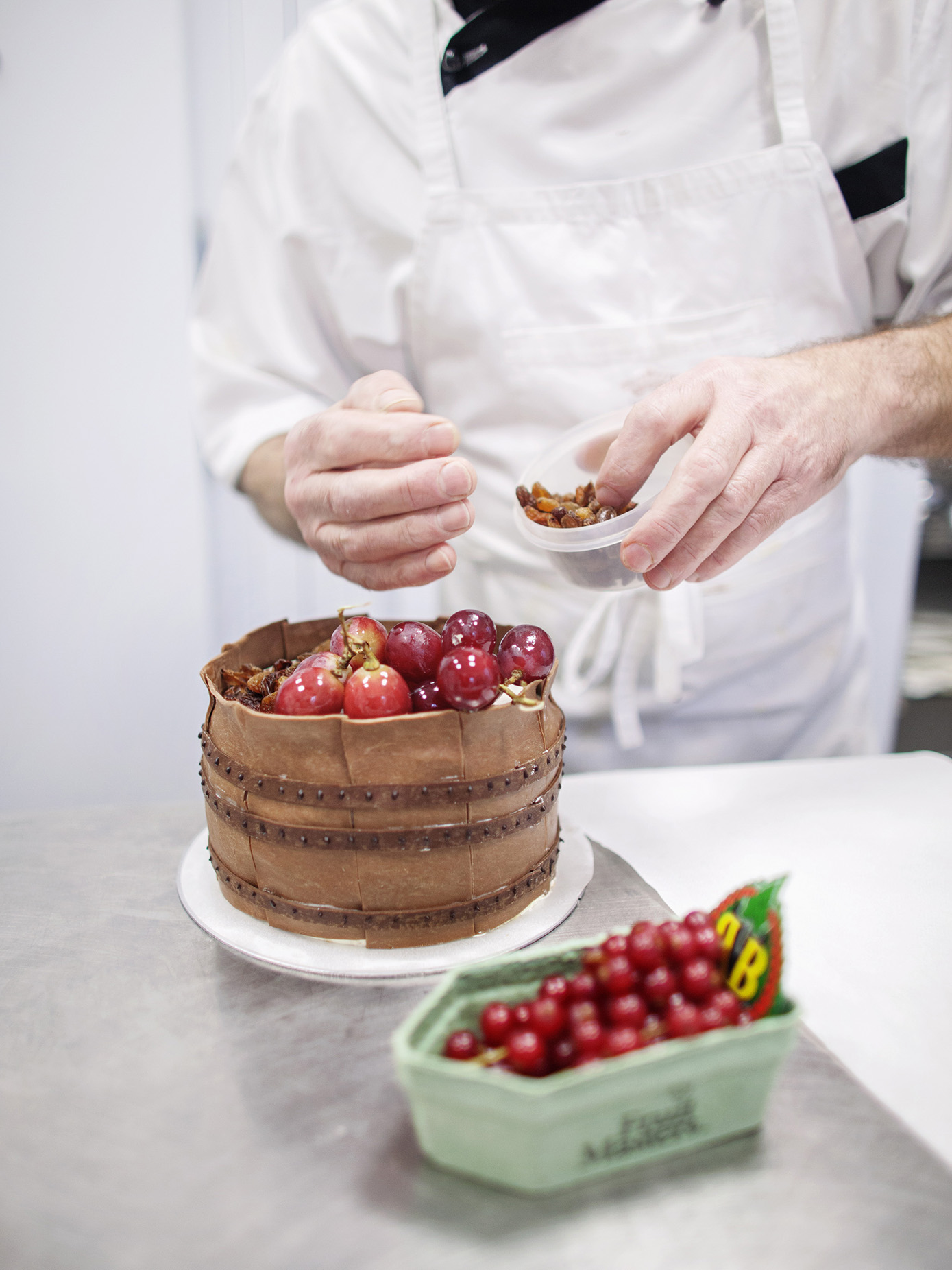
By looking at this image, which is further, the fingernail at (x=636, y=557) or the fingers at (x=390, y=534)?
the fingers at (x=390, y=534)

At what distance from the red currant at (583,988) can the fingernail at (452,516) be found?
20.0 inches

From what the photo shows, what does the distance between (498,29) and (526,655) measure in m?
0.92

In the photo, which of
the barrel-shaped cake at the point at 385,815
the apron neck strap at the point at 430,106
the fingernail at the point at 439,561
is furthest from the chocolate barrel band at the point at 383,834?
the apron neck strap at the point at 430,106

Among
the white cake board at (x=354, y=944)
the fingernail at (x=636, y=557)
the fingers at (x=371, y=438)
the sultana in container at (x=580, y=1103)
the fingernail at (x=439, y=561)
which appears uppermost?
the fingers at (x=371, y=438)

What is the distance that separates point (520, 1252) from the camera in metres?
0.51

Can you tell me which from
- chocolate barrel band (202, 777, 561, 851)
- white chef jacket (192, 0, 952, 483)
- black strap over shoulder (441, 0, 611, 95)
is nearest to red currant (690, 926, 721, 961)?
chocolate barrel band (202, 777, 561, 851)

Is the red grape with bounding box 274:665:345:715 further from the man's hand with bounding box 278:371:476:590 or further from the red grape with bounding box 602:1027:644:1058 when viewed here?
the red grape with bounding box 602:1027:644:1058

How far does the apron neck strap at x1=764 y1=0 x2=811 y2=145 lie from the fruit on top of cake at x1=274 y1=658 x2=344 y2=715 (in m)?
0.98

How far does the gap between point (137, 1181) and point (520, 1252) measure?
25 cm

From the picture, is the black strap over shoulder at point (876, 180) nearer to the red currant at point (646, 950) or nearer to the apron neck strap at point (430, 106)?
the apron neck strap at point (430, 106)

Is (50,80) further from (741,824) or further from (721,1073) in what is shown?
(721,1073)

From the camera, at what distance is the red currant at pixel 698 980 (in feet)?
1.90

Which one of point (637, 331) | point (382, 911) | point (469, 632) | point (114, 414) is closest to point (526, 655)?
point (469, 632)

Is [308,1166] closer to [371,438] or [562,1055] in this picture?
[562,1055]
